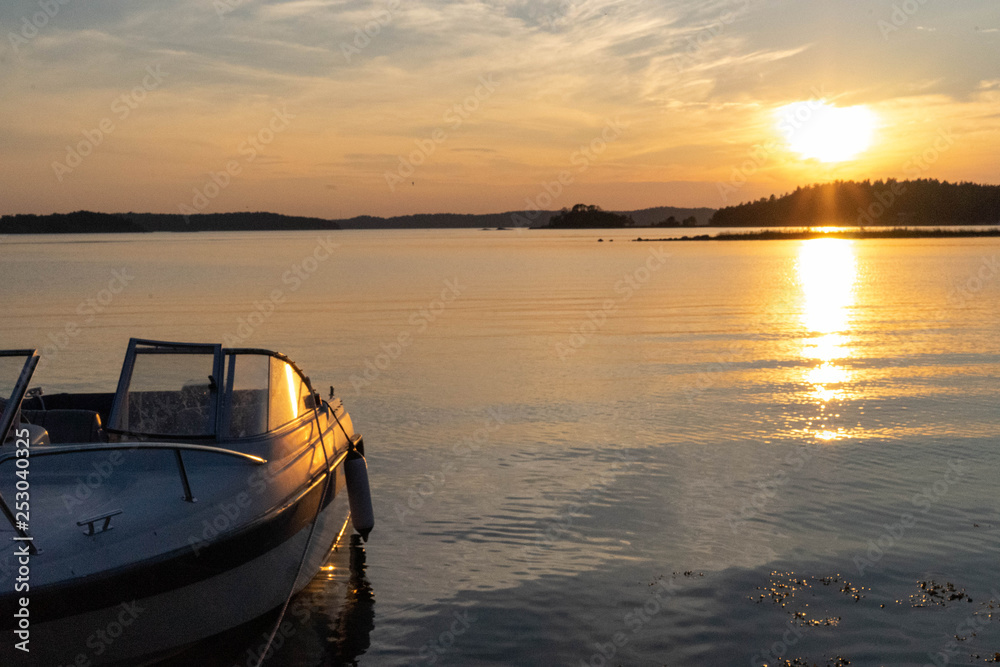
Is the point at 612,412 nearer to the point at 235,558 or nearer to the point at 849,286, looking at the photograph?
the point at 235,558

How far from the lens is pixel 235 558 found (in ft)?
A: 20.7

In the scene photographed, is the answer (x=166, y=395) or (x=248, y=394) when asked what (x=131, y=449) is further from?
(x=248, y=394)

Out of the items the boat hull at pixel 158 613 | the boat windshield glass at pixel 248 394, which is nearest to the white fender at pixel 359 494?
the boat windshield glass at pixel 248 394

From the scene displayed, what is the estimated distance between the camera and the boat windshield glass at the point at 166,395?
767 centimetres

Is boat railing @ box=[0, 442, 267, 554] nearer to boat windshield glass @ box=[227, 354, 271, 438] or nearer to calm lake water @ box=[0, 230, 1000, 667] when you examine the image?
boat windshield glass @ box=[227, 354, 271, 438]

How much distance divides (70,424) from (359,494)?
302 cm

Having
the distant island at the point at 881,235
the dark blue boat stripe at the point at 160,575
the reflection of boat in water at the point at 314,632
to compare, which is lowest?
the reflection of boat in water at the point at 314,632

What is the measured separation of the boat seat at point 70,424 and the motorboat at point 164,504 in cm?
1

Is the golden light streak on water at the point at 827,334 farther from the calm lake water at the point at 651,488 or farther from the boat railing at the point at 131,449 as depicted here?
the boat railing at the point at 131,449

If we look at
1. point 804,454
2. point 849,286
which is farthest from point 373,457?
point 849,286

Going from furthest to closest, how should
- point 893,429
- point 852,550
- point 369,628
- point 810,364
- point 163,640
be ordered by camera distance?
point 810,364
point 893,429
point 852,550
point 369,628
point 163,640

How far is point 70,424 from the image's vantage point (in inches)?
310

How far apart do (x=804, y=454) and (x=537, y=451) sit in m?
4.15

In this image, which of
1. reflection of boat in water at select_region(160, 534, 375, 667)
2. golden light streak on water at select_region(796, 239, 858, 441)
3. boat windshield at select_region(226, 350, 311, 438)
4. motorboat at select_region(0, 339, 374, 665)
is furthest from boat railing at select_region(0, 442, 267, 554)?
golden light streak on water at select_region(796, 239, 858, 441)
